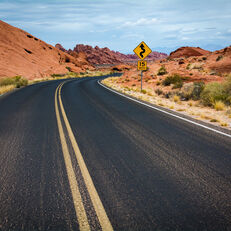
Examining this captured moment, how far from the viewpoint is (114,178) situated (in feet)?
12.2

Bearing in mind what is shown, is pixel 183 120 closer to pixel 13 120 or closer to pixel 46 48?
pixel 13 120

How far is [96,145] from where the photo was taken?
5.41 meters

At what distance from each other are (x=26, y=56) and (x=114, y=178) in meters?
58.9

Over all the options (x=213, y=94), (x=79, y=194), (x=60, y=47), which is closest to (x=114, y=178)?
(x=79, y=194)

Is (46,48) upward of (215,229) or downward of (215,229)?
upward

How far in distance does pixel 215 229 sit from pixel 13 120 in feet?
25.5

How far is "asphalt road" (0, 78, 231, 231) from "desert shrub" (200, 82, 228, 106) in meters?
5.07

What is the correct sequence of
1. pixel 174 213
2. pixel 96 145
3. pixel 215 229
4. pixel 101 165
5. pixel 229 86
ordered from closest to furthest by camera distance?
pixel 215 229
pixel 174 213
pixel 101 165
pixel 96 145
pixel 229 86

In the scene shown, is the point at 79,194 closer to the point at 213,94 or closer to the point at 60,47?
the point at 213,94

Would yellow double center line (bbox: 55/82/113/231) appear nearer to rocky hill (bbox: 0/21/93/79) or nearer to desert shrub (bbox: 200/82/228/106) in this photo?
desert shrub (bbox: 200/82/228/106)

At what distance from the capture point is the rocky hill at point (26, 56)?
147 ft

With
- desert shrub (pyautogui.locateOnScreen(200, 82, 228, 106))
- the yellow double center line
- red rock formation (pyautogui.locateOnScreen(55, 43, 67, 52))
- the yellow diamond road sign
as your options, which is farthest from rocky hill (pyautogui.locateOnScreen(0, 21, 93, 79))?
red rock formation (pyautogui.locateOnScreen(55, 43, 67, 52))

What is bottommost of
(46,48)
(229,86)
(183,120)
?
(183,120)

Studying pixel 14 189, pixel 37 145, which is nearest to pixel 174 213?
pixel 14 189
